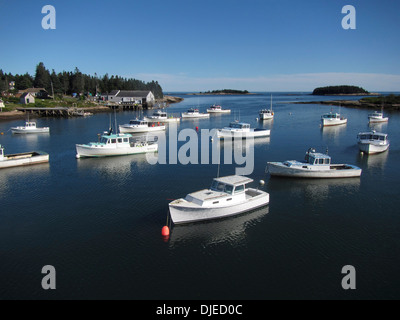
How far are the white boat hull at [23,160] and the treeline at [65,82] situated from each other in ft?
307

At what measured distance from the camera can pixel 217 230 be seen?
890 inches

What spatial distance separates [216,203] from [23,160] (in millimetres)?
29132

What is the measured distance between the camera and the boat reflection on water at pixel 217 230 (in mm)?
21312

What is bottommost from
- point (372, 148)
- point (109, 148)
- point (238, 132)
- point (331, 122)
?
point (372, 148)

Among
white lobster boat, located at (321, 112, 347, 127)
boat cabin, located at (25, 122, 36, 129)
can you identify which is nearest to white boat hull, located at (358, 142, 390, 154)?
white lobster boat, located at (321, 112, 347, 127)

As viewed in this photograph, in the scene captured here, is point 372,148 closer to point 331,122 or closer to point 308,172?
point 308,172

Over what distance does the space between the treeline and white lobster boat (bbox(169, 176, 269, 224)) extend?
398 feet

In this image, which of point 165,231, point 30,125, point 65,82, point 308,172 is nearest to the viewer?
point 165,231

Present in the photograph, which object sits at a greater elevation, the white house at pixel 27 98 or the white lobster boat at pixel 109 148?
the white house at pixel 27 98

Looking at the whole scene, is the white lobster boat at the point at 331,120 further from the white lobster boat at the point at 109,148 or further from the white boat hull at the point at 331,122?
the white lobster boat at the point at 109,148

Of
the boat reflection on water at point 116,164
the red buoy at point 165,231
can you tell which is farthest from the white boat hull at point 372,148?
the red buoy at point 165,231

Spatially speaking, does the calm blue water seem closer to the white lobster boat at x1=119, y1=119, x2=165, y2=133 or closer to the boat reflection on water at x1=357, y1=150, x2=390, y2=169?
the boat reflection on water at x1=357, y1=150, x2=390, y2=169

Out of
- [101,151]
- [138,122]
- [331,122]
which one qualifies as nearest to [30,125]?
[138,122]

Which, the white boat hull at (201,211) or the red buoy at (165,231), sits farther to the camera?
the white boat hull at (201,211)
